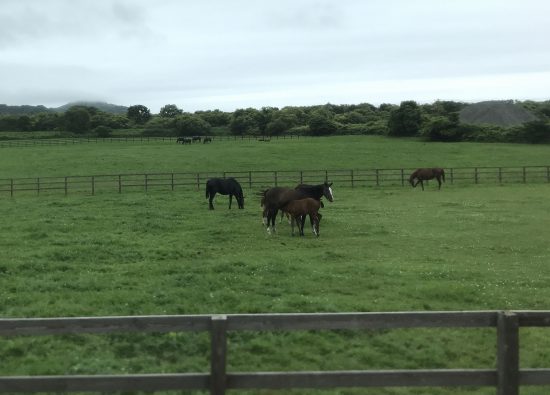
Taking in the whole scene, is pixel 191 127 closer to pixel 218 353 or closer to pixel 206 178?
pixel 206 178

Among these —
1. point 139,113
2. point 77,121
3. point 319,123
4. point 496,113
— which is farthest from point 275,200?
point 139,113

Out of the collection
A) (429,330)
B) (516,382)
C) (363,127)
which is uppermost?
(363,127)

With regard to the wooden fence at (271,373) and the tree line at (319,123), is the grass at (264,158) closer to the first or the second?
the tree line at (319,123)

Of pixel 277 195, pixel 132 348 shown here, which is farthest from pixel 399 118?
pixel 132 348

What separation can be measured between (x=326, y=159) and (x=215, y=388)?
49.0 m

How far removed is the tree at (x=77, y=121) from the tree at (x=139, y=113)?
2558 centimetres

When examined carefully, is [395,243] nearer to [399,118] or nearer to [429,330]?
[429,330]

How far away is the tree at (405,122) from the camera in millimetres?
82444

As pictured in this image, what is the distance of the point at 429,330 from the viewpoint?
8172mm

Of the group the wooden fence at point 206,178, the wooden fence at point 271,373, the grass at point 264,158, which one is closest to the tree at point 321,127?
the grass at point 264,158

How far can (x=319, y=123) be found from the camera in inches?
3792

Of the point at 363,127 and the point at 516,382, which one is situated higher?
the point at 363,127

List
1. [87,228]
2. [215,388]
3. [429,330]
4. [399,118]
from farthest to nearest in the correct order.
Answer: [399,118] < [87,228] < [429,330] < [215,388]

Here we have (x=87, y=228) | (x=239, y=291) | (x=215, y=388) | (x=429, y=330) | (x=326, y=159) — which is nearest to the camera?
(x=215, y=388)
